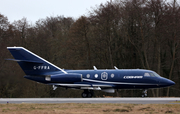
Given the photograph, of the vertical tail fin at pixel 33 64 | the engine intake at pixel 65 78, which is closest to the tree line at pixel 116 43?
the vertical tail fin at pixel 33 64

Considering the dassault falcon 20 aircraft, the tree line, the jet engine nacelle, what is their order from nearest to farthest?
the dassault falcon 20 aircraft
the jet engine nacelle
the tree line

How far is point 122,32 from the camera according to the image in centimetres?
4303

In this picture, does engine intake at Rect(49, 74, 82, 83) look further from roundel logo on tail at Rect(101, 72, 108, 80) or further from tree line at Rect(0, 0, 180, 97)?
tree line at Rect(0, 0, 180, 97)

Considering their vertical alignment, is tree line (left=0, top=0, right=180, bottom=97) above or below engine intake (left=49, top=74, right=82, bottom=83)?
above

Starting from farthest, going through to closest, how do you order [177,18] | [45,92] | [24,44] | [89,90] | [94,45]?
1. [24,44]
2. [94,45]
3. [45,92]
4. [177,18]
5. [89,90]

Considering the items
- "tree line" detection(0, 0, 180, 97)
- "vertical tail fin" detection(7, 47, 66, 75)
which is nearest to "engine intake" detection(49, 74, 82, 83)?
"vertical tail fin" detection(7, 47, 66, 75)

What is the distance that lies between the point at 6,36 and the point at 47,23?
17.8 metres

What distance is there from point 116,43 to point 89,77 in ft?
57.3

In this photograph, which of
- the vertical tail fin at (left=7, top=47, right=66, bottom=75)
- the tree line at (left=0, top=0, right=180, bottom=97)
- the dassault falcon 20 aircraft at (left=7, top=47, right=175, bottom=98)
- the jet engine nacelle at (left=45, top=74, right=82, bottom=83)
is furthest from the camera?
the tree line at (left=0, top=0, right=180, bottom=97)

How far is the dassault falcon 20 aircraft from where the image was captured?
27.0 meters

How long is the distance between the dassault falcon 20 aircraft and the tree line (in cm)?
864

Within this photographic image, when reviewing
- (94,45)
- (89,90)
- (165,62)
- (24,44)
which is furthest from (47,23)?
(89,90)

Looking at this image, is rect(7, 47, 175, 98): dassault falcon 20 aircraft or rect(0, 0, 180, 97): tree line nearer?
A: rect(7, 47, 175, 98): dassault falcon 20 aircraft

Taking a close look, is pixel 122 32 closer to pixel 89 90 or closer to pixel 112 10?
pixel 112 10
